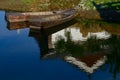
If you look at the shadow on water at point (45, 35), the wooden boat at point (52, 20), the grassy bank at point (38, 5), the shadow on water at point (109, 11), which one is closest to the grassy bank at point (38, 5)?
the grassy bank at point (38, 5)

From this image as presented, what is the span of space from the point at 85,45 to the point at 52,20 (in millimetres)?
6545

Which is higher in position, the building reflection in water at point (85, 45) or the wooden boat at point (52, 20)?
the wooden boat at point (52, 20)

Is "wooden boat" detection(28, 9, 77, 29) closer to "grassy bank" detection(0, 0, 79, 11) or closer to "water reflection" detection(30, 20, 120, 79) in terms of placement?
"water reflection" detection(30, 20, 120, 79)

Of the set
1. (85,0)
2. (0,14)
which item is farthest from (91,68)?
(0,14)

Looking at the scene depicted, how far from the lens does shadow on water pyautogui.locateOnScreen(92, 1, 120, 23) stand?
34500 millimetres

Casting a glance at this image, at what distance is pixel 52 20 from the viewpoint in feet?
113

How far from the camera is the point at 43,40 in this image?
31359mm

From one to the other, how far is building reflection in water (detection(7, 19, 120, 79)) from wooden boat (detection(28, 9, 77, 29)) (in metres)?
0.63

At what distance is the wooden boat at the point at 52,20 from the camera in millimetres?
33062

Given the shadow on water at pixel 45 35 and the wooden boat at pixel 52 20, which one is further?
the wooden boat at pixel 52 20

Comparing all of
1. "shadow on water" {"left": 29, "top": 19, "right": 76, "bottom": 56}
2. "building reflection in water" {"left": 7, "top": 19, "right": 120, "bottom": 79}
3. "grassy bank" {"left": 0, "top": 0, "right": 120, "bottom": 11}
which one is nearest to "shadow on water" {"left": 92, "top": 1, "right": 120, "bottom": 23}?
"building reflection in water" {"left": 7, "top": 19, "right": 120, "bottom": 79}

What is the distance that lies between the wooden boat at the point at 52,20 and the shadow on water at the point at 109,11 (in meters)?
3.01

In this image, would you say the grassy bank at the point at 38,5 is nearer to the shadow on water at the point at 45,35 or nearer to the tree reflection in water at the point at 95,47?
the shadow on water at the point at 45,35

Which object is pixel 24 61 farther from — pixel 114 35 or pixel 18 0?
pixel 18 0
